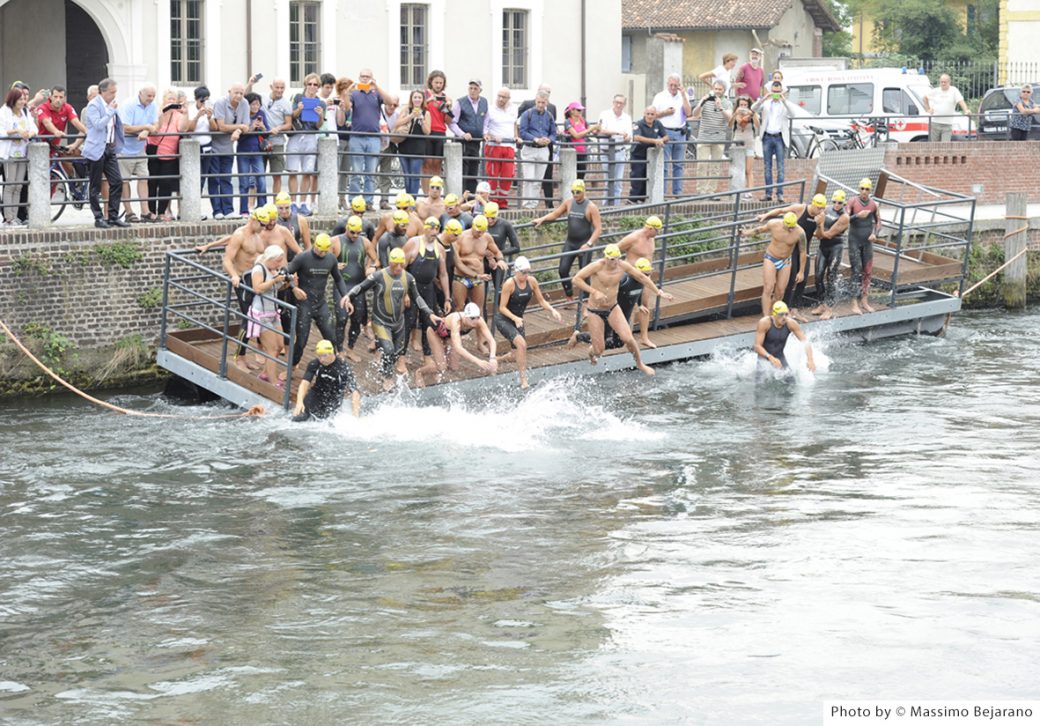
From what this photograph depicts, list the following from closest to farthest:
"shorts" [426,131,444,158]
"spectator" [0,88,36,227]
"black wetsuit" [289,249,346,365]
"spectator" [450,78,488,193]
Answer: "black wetsuit" [289,249,346,365], "spectator" [0,88,36,227], "shorts" [426,131,444,158], "spectator" [450,78,488,193]

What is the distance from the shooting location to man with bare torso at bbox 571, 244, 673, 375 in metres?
21.3

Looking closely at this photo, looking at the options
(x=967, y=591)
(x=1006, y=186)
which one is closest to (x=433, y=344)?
(x=967, y=591)

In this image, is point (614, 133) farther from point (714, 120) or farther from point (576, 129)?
point (714, 120)

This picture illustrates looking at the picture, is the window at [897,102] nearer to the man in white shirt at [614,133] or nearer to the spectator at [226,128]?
the man in white shirt at [614,133]

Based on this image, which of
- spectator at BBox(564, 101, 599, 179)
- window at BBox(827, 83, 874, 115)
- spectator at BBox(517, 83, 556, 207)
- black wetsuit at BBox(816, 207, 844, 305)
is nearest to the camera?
black wetsuit at BBox(816, 207, 844, 305)

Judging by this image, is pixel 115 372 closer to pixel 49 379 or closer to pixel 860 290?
pixel 49 379

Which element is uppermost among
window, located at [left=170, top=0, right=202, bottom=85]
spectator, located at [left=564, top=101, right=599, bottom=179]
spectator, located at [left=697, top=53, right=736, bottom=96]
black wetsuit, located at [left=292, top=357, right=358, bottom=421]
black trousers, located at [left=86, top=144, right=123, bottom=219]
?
window, located at [left=170, top=0, right=202, bottom=85]

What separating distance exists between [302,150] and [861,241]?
25.7 feet

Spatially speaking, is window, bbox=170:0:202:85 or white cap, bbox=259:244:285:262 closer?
white cap, bbox=259:244:285:262

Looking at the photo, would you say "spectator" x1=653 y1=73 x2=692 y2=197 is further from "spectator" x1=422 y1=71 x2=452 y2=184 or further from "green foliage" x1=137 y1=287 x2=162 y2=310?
"green foliage" x1=137 y1=287 x2=162 y2=310

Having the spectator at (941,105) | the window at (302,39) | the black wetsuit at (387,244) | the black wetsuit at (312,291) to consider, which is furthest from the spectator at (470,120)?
the spectator at (941,105)

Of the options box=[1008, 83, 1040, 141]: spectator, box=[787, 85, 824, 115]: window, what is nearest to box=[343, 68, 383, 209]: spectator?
box=[787, 85, 824, 115]: window

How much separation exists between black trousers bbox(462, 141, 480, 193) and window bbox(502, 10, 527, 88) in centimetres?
906

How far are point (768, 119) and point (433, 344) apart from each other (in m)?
9.52
